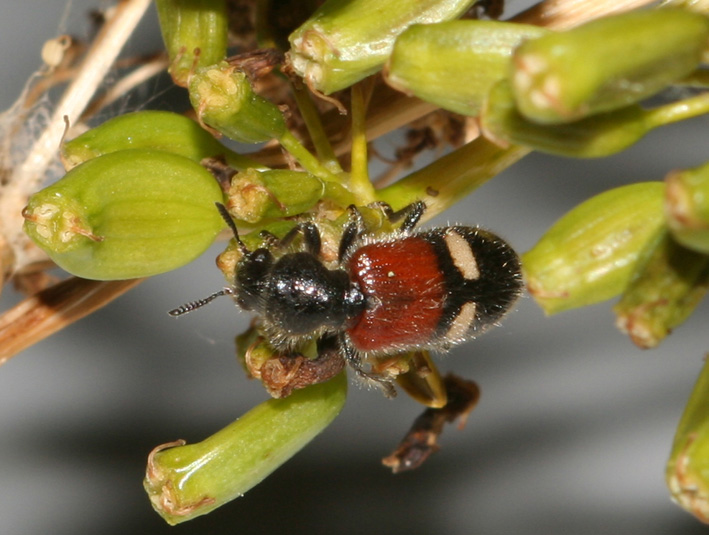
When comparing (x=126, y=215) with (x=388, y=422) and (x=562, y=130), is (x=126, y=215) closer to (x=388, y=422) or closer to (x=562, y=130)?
(x=562, y=130)

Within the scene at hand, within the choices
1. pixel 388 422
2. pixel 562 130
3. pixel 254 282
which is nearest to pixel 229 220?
pixel 254 282

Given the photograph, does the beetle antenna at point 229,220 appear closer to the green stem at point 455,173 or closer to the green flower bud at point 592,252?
the green stem at point 455,173

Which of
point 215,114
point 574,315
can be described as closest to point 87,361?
point 574,315

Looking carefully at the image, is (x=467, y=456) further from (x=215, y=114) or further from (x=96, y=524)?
(x=215, y=114)

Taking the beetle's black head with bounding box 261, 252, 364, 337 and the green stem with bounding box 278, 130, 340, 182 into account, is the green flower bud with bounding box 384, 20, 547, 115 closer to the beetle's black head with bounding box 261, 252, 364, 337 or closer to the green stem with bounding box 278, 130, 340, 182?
the green stem with bounding box 278, 130, 340, 182

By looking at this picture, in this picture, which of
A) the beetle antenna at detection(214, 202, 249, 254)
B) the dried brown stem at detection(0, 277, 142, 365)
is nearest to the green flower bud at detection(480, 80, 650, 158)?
the beetle antenna at detection(214, 202, 249, 254)

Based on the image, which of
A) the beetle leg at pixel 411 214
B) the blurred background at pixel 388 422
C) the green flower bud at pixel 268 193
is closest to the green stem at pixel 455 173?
the beetle leg at pixel 411 214
